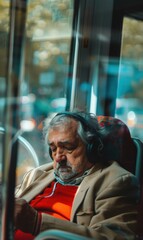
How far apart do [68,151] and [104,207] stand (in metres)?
0.51

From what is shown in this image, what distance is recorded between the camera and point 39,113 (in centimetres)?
345

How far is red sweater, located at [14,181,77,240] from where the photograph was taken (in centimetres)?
299

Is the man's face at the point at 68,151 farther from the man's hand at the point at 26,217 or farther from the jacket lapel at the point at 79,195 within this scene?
the man's hand at the point at 26,217

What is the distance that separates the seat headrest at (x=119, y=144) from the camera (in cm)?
297

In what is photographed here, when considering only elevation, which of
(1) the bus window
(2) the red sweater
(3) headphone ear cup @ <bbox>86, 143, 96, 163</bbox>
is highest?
(1) the bus window

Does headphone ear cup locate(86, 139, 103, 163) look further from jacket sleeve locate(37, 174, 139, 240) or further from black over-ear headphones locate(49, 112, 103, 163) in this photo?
jacket sleeve locate(37, 174, 139, 240)

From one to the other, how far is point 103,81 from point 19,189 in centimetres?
113

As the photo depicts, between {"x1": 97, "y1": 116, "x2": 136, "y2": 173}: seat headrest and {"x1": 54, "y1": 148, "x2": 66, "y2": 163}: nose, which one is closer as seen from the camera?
{"x1": 97, "y1": 116, "x2": 136, "y2": 173}: seat headrest

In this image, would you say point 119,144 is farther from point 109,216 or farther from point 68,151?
point 109,216

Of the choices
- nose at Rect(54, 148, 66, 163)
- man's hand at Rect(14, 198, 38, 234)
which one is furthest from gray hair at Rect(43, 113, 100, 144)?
man's hand at Rect(14, 198, 38, 234)

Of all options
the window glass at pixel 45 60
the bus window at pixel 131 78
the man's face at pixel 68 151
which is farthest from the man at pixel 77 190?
the bus window at pixel 131 78

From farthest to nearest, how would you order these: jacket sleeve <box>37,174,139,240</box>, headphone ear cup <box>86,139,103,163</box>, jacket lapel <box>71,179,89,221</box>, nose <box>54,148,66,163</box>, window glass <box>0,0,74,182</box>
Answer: window glass <box>0,0,74,182</box> → nose <box>54,148,66,163</box> → headphone ear cup <box>86,139,103,163</box> → jacket lapel <box>71,179,89,221</box> → jacket sleeve <box>37,174,139,240</box>

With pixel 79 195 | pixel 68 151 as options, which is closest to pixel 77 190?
pixel 79 195

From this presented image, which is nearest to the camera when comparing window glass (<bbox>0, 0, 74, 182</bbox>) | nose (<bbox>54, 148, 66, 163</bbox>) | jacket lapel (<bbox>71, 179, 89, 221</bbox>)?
jacket lapel (<bbox>71, 179, 89, 221</bbox>)
